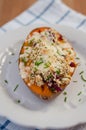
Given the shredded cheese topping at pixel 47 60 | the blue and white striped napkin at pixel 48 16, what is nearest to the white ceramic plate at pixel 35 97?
the shredded cheese topping at pixel 47 60

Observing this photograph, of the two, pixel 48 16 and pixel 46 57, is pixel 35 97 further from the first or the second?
pixel 48 16

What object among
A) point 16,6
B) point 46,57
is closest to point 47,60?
point 46,57

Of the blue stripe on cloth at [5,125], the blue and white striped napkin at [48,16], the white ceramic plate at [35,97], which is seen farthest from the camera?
the blue and white striped napkin at [48,16]

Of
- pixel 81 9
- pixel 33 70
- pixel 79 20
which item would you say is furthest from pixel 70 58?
pixel 81 9

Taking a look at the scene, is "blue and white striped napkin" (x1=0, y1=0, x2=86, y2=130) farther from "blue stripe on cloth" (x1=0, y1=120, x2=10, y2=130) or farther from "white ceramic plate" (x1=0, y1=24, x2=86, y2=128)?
"blue stripe on cloth" (x1=0, y1=120, x2=10, y2=130)

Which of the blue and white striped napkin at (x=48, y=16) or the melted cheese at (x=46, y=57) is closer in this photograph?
the melted cheese at (x=46, y=57)

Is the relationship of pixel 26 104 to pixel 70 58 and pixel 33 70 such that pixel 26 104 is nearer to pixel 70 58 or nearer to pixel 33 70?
pixel 33 70

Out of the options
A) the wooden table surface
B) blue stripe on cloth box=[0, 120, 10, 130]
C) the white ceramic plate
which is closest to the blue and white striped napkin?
the wooden table surface

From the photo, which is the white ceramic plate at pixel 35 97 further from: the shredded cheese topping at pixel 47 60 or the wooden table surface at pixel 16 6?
the wooden table surface at pixel 16 6
